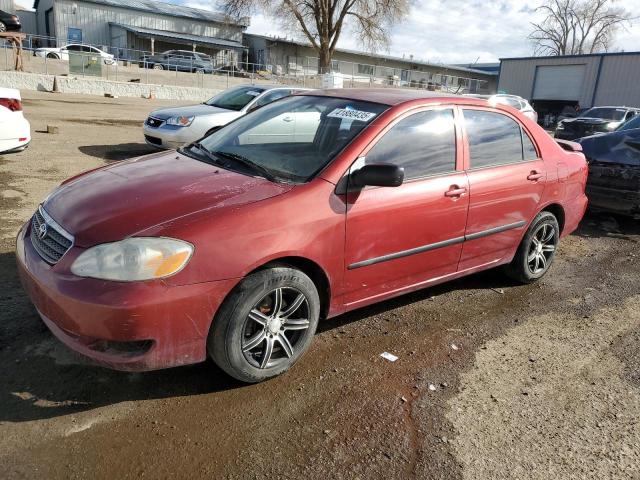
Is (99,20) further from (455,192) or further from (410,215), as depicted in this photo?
(410,215)

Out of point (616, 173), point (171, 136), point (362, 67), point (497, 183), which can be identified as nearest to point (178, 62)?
point (362, 67)

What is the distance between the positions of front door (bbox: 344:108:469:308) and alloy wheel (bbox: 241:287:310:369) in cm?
40

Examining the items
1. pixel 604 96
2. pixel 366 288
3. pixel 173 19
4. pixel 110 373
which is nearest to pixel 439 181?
pixel 366 288

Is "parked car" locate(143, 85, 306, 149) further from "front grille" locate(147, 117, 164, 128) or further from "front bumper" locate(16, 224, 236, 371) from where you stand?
"front bumper" locate(16, 224, 236, 371)

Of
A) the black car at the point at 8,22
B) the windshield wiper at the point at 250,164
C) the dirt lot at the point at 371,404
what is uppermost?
the black car at the point at 8,22

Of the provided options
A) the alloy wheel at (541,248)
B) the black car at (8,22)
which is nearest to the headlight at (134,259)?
the alloy wheel at (541,248)

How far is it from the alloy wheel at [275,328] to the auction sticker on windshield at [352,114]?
4.31 ft

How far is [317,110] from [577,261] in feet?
11.4

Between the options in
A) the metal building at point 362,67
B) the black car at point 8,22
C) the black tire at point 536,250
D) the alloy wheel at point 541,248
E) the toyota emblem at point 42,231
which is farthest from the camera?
the metal building at point 362,67

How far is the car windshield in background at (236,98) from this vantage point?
10367 mm

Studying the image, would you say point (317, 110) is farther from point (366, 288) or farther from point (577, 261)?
point (577, 261)

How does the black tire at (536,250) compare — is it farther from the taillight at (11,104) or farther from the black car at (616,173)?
the taillight at (11,104)

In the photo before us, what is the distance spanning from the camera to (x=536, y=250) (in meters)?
4.71

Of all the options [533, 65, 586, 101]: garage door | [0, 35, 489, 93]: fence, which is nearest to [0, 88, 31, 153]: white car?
[0, 35, 489, 93]: fence
